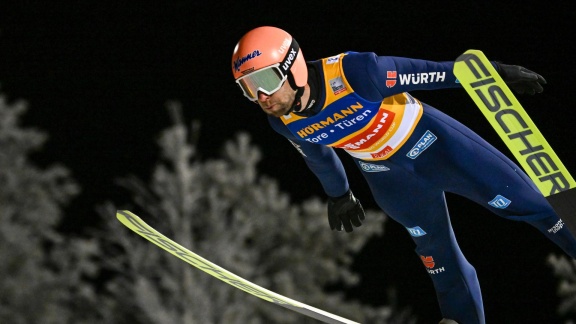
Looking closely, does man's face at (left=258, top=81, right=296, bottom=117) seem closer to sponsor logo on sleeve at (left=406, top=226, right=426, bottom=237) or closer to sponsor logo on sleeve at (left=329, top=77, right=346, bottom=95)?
sponsor logo on sleeve at (left=329, top=77, right=346, bottom=95)

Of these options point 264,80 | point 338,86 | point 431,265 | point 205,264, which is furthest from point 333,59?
point 205,264

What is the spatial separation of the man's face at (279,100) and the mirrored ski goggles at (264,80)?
3 centimetres

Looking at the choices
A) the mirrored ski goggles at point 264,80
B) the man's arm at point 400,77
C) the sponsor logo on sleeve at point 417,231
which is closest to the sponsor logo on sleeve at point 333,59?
the man's arm at point 400,77

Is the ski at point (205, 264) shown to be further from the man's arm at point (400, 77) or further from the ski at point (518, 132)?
the ski at point (518, 132)

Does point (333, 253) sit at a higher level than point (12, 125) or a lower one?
lower

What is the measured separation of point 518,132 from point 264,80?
1.22 m

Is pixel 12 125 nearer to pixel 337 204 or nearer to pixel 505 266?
pixel 505 266

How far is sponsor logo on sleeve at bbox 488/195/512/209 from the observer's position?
17.5 feet

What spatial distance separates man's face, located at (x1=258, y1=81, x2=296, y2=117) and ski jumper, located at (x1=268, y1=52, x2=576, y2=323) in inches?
5.0

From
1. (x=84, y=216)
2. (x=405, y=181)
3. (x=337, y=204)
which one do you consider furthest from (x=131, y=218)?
(x=84, y=216)

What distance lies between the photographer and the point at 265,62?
4.97 metres

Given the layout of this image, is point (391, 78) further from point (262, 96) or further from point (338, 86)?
point (262, 96)

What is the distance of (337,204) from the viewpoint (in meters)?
5.88

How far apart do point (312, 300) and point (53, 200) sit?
199 inches
